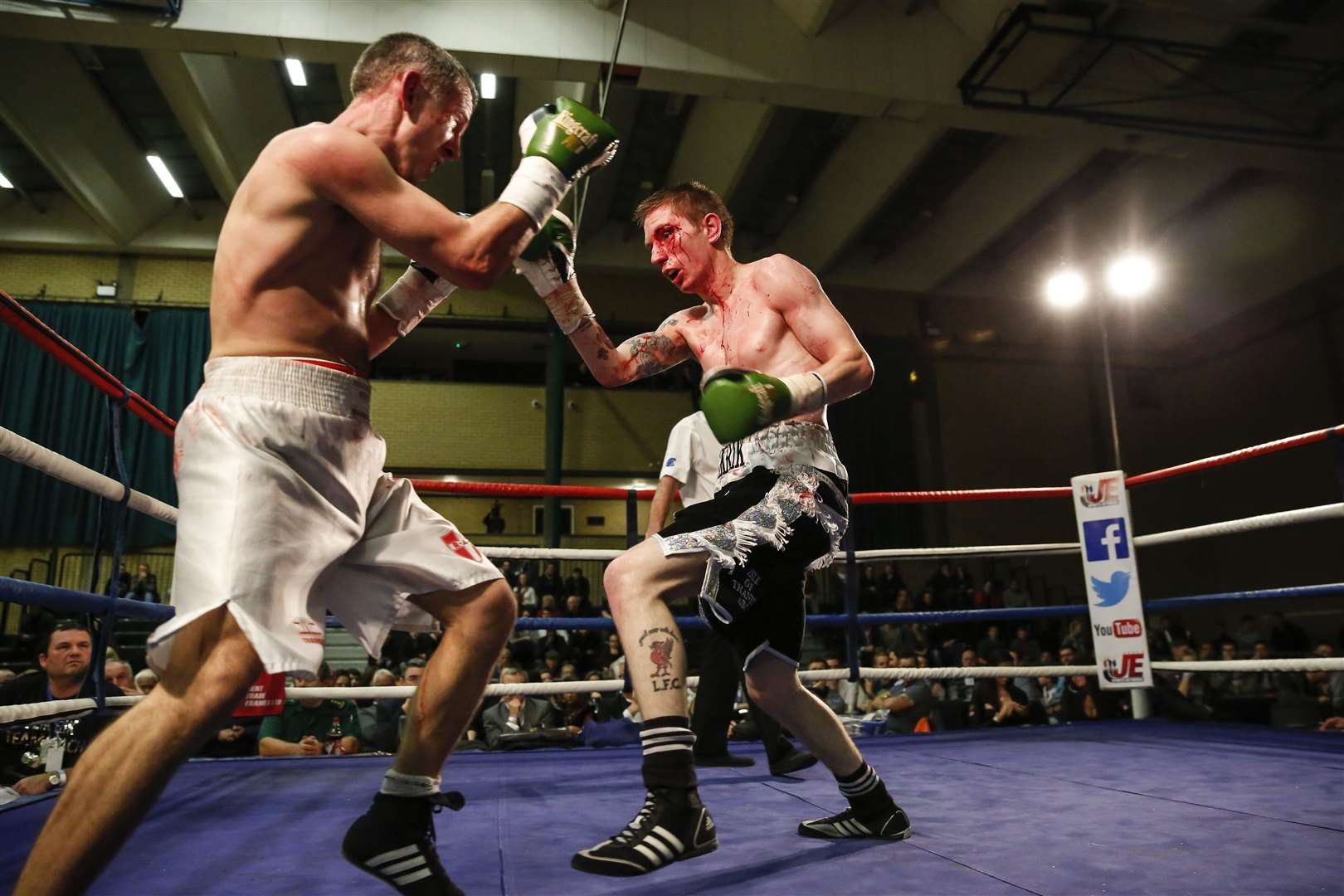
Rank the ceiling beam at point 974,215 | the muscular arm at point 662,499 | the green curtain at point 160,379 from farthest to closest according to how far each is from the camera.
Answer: the green curtain at point 160,379 < the ceiling beam at point 974,215 < the muscular arm at point 662,499

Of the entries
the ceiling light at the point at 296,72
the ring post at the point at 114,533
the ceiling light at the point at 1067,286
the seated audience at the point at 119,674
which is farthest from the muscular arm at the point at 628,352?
the ceiling light at the point at 296,72

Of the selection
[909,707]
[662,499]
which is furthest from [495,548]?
[909,707]

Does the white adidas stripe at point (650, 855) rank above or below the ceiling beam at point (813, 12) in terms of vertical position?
below

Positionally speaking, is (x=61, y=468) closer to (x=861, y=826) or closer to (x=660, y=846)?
(x=660, y=846)

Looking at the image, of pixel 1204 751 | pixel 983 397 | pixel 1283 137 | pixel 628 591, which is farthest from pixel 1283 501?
pixel 628 591

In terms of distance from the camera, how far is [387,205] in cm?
116

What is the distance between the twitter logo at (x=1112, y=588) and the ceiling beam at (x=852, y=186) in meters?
5.82

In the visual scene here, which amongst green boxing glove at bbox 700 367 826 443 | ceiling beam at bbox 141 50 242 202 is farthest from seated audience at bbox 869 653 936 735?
ceiling beam at bbox 141 50 242 202

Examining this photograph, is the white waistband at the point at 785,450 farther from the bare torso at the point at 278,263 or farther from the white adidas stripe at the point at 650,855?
the bare torso at the point at 278,263

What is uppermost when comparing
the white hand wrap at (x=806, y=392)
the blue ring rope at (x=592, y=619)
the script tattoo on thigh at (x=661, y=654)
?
the white hand wrap at (x=806, y=392)

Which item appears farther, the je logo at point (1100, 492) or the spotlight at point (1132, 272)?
the spotlight at point (1132, 272)

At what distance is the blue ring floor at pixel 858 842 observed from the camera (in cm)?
128

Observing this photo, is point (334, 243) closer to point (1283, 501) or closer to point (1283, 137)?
point (1283, 137)

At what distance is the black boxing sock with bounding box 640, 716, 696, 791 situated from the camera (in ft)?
4.71
